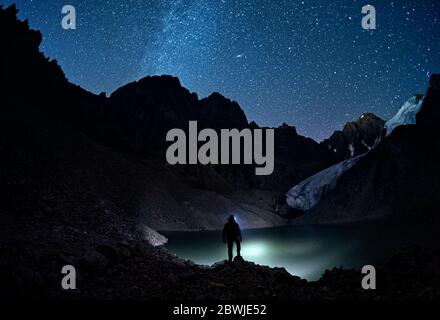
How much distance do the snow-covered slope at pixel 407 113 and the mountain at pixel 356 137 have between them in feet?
137

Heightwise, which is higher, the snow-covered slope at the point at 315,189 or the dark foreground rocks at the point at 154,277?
the snow-covered slope at the point at 315,189

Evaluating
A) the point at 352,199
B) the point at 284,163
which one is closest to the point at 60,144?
the point at 352,199

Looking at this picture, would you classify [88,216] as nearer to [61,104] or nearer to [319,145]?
[61,104]

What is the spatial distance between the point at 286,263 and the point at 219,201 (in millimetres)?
48289

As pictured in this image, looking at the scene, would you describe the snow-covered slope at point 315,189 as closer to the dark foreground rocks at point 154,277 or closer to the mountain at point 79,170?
the mountain at point 79,170

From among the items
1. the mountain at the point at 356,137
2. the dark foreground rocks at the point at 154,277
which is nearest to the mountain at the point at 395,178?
the dark foreground rocks at the point at 154,277

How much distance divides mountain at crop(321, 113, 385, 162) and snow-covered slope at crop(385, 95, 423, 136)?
137 ft

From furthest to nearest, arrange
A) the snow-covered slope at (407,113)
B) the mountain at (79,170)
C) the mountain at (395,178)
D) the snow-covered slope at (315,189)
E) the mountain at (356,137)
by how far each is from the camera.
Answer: the mountain at (356,137) < the snow-covered slope at (407,113) < the snow-covered slope at (315,189) < the mountain at (395,178) < the mountain at (79,170)

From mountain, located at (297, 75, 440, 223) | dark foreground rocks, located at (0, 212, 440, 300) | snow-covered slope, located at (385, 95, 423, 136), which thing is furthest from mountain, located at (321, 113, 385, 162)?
dark foreground rocks, located at (0, 212, 440, 300)

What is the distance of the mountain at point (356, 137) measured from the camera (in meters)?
141

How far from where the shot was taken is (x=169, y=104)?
12100cm

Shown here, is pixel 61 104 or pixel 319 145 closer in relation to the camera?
pixel 61 104

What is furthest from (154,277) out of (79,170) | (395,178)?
(395,178)

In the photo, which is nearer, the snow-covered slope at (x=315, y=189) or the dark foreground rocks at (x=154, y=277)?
the dark foreground rocks at (x=154, y=277)
